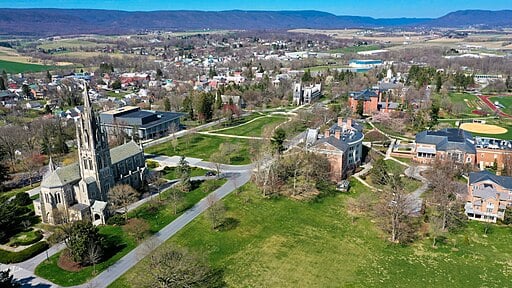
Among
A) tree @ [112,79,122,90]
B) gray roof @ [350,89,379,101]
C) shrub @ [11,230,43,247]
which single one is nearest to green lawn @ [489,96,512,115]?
gray roof @ [350,89,379,101]

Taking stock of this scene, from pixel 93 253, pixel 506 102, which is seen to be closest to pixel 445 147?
pixel 93 253

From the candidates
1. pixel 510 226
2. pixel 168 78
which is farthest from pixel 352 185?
pixel 168 78

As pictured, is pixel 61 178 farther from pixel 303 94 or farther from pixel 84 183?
pixel 303 94

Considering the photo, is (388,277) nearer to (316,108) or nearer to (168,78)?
(316,108)

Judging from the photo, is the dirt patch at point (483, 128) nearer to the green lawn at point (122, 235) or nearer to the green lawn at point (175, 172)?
the green lawn at point (122, 235)

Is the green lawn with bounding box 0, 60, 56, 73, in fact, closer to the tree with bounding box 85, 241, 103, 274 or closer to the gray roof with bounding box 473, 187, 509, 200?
the tree with bounding box 85, 241, 103, 274
